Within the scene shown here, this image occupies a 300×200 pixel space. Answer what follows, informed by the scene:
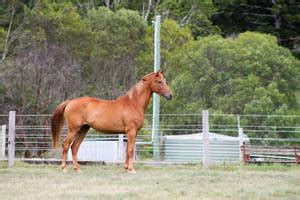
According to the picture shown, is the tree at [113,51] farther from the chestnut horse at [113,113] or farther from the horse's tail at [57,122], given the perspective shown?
the chestnut horse at [113,113]

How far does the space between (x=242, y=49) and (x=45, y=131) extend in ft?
36.3

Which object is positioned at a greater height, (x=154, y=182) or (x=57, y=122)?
(x=57, y=122)

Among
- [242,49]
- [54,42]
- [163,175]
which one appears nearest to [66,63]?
[54,42]

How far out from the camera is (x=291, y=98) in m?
31.0

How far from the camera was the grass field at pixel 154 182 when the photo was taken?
9.74 m

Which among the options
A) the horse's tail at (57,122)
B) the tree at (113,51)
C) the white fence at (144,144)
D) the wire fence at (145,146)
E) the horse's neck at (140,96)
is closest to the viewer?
the horse's neck at (140,96)

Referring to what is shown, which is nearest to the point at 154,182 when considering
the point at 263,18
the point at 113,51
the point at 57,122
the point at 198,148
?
the point at 57,122

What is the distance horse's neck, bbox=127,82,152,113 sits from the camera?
44.5ft

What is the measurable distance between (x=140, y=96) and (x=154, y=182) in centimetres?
270

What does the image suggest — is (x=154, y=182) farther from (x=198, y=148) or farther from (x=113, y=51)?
(x=113, y=51)

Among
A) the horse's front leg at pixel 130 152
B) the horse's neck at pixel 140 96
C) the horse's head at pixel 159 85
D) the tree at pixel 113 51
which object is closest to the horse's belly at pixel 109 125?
the horse's front leg at pixel 130 152

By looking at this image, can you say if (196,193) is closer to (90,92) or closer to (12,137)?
(12,137)

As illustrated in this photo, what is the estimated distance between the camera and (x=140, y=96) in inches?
537

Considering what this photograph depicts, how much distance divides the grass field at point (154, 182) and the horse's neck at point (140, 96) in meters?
1.27
